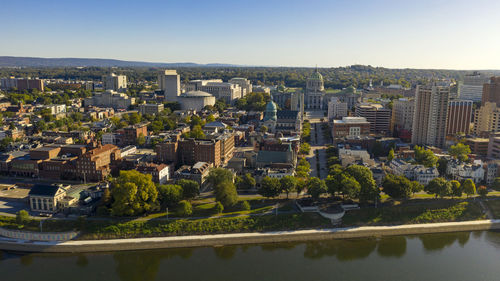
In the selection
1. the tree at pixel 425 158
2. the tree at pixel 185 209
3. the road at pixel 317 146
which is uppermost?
the tree at pixel 425 158

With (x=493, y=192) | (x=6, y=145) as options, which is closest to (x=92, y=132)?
(x=6, y=145)

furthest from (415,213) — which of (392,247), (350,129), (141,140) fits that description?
(141,140)

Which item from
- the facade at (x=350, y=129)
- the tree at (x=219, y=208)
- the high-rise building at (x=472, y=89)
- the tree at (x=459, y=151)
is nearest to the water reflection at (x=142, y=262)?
the tree at (x=219, y=208)

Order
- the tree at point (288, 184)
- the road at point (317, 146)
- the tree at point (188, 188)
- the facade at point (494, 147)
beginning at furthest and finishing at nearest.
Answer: the facade at point (494, 147) < the road at point (317, 146) < the tree at point (288, 184) < the tree at point (188, 188)

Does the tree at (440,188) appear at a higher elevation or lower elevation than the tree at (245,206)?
higher

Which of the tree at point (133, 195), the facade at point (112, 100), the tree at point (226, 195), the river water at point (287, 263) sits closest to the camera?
the river water at point (287, 263)

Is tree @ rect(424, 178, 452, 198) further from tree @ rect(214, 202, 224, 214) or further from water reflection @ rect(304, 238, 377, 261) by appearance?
tree @ rect(214, 202, 224, 214)

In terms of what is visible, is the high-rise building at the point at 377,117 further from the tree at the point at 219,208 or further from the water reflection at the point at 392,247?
the tree at the point at 219,208
